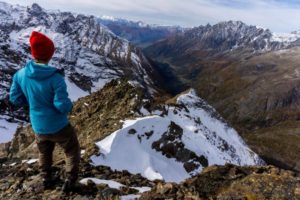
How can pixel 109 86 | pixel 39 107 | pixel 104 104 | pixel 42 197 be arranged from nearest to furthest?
1. pixel 39 107
2. pixel 42 197
3. pixel 104 104
4. pixel 109 86

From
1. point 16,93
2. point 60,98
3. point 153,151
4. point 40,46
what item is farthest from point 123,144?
point 40,46

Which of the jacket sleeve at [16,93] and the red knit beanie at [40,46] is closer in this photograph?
the red knit beanie at [40,46]

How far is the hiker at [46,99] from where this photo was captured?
8641 mm

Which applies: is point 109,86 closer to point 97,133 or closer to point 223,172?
point 97,133

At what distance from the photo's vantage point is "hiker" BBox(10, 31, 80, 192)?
8.64 m

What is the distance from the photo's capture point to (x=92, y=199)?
10.1m

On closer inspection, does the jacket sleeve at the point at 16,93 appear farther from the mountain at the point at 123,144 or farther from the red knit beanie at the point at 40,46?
the mountain at the point at 123,144

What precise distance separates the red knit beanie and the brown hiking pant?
196 cm

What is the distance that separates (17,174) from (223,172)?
23.6 ft

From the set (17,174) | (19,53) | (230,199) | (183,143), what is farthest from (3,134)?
(19,53)

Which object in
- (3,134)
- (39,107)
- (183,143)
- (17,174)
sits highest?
(39,107)

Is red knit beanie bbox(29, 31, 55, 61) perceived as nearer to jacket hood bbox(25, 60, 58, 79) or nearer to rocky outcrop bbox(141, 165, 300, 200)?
jacket hood bbox(25, 60, 58, 79)

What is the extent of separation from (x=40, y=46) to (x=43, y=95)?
1.16 meters

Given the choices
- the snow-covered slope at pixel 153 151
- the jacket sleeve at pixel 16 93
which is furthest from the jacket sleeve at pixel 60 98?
the snow-covered slope at pixel 153 151
